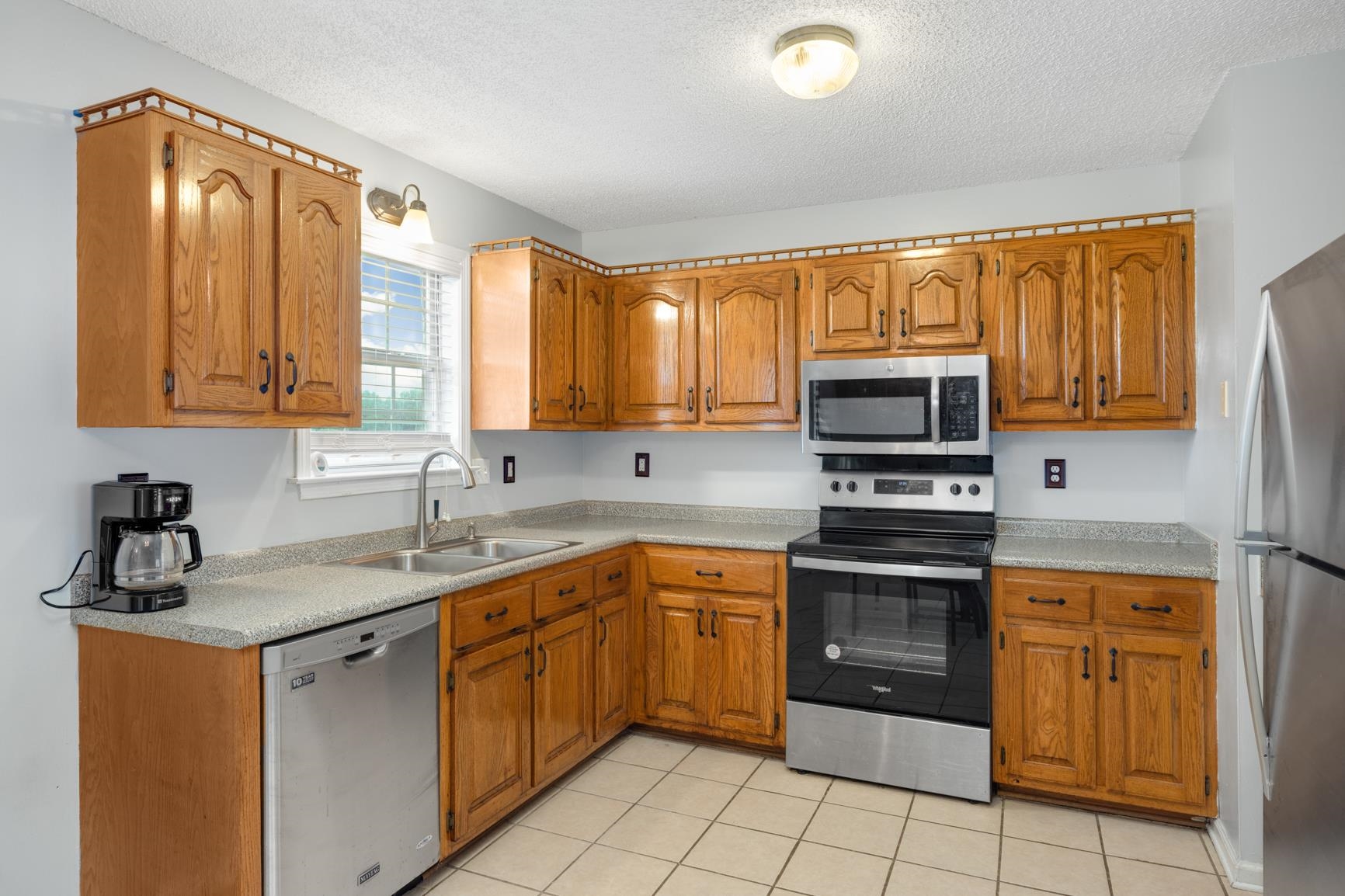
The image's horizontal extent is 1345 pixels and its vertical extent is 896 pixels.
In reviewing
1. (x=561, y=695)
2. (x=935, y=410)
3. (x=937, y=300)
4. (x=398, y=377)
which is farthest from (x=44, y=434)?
(x=937, y=300)

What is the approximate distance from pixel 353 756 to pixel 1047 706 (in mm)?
2322

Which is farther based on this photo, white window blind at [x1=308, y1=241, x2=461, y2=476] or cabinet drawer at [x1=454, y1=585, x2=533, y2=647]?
white window blind at [x1=308, y1=241, x2=461, y2=476]

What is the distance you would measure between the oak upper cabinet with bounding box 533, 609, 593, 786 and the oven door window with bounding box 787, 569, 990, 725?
83cm

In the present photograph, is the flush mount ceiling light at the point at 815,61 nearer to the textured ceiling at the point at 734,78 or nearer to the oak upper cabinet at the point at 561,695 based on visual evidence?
the textured ceiling at the point at 734,78

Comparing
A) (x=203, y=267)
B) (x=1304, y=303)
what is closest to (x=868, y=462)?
(x=1304, y=303)

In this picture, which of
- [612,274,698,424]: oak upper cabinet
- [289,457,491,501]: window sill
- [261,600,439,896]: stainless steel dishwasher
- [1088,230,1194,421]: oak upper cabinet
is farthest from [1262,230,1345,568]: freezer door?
[289,457,491,501]: window sill

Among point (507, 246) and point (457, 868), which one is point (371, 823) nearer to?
point (457, 868)

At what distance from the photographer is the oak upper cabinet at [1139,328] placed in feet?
9.57

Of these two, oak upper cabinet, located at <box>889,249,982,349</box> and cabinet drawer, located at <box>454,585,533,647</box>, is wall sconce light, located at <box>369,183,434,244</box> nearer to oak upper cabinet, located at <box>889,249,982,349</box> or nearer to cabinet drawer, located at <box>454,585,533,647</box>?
cabinet drawer, located at <box>454,585,533,647</box>

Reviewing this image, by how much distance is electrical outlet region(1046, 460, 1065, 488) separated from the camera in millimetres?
3334

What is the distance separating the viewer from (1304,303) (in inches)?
50.0

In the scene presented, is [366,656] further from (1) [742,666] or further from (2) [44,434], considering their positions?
(1) [742,666]

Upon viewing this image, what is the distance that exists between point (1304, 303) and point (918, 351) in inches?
79.4

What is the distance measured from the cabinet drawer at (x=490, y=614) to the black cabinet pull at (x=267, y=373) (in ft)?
2.70
